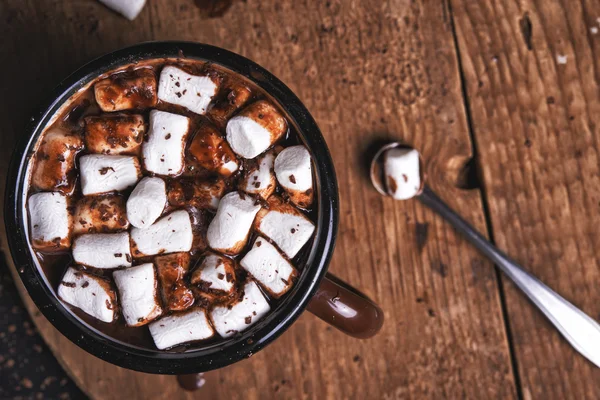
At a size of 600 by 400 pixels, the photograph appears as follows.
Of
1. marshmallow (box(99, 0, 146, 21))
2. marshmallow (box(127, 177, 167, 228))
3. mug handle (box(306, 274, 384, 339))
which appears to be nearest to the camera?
marshmallow (box(127, 177, 167, 228))

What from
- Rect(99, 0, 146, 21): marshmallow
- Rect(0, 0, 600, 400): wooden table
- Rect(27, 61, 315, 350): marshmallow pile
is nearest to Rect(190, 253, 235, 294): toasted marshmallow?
Rect(27, 61, 315, 350): marshmallow pile

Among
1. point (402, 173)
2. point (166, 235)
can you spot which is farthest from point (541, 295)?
point (166, 235)

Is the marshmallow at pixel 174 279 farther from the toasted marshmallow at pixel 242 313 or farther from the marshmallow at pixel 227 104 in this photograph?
the marshmallow at pixel 227 104

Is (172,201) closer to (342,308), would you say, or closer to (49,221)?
(49,221)

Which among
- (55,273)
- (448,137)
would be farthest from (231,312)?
(448,137)

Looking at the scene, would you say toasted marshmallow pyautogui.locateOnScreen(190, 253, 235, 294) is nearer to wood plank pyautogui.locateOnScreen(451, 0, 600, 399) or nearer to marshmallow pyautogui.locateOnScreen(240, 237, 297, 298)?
marshmallow pyautogui.locateOnScreen(240, 237, 297, 298)

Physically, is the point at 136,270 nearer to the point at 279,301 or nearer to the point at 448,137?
the point at 279,301
